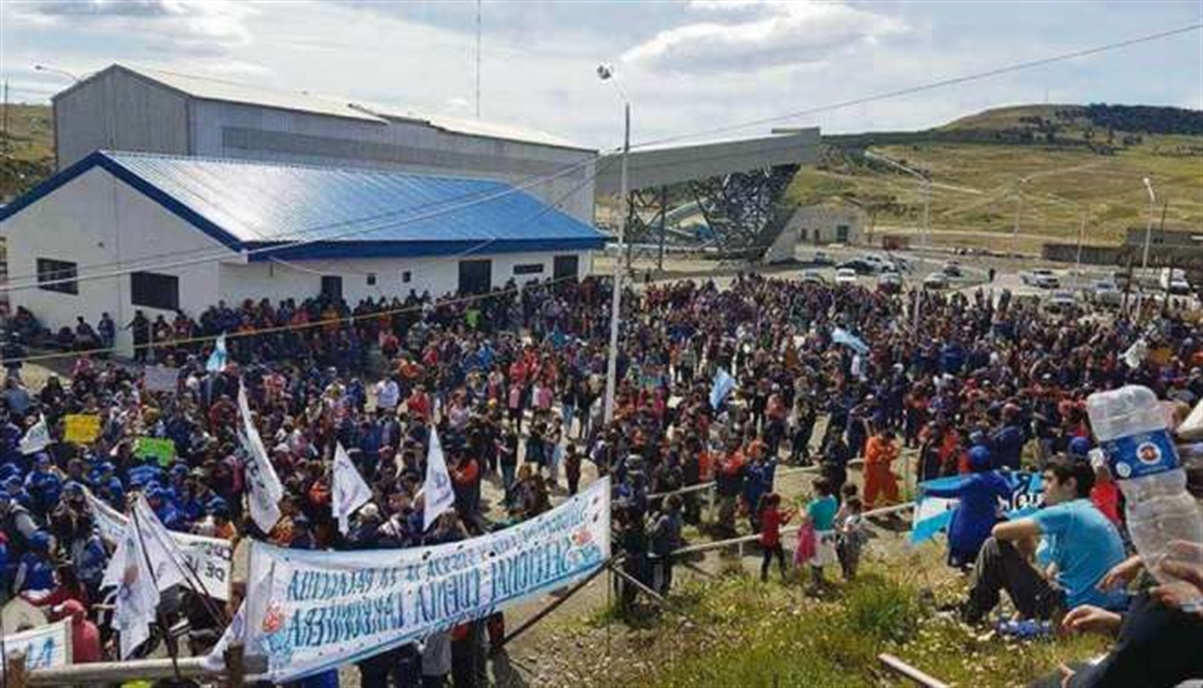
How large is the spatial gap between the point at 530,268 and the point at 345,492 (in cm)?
2628

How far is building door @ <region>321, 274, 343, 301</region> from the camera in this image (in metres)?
29.1

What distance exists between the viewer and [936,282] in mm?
56375

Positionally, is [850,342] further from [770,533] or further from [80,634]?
[80,634]

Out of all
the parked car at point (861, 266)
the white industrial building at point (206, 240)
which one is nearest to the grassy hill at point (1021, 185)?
the parked car at point (861, 266)

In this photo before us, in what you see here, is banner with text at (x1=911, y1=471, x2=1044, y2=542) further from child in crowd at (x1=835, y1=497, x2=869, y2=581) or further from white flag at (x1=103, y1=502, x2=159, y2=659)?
white flag at (x1=103, y1=502, x2=159, y2=659)

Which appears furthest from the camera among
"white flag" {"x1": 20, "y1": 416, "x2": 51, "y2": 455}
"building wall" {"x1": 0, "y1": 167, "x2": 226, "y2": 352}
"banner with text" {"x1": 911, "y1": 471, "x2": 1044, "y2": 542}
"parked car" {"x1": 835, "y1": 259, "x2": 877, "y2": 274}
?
"parked car" {"x1": 835, "y1": 259, "x2": 877, "y2": 274}

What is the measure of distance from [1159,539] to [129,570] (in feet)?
24.9

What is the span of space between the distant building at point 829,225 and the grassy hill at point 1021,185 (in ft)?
53.2

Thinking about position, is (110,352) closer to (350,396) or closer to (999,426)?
(350,396)

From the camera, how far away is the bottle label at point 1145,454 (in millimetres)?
3682

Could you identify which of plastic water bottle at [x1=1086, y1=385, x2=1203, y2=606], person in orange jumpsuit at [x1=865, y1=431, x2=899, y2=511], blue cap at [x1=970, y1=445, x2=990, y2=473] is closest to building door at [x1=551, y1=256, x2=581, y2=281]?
person in orange jumpsuit at [x1=865, y1=431, x2=899, y2=511]

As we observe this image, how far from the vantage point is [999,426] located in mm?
16078

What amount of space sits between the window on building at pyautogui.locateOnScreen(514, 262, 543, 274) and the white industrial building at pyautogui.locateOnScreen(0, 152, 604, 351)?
9.11ft

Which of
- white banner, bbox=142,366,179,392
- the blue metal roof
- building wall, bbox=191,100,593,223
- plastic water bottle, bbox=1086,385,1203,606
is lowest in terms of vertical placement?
white banner, bbox=142,366,179,392
